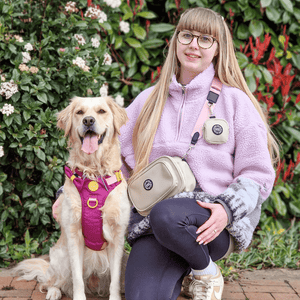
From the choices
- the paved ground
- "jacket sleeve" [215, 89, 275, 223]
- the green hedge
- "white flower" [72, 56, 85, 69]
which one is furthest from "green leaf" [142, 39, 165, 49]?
the paved ground

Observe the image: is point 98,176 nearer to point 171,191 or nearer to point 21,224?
point 171,191

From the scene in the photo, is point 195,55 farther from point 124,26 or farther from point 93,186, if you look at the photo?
point 124,26

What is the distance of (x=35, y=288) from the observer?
8.36ft

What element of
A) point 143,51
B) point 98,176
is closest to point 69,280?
point 98,176

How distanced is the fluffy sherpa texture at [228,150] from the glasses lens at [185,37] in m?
0.21

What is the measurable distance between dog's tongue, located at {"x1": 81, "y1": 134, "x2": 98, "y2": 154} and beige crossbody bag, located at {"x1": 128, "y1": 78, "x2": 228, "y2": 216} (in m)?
0.30

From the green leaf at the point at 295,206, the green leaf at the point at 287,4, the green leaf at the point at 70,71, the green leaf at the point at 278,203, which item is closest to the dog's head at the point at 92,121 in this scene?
the green leaf at the point at 70,71

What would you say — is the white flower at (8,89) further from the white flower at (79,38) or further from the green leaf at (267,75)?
the green leaf at (267,75)

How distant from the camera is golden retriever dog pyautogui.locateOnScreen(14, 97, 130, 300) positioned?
2.18m

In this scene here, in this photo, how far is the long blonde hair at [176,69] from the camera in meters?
2.27

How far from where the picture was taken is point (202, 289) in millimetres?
2113

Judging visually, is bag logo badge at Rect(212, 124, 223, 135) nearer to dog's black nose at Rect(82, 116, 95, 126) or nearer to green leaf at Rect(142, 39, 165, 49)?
dog's black nose at Rect(82, 116, 95, 126)

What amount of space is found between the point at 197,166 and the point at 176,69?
0.72 metres

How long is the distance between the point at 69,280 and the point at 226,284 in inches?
43.4
